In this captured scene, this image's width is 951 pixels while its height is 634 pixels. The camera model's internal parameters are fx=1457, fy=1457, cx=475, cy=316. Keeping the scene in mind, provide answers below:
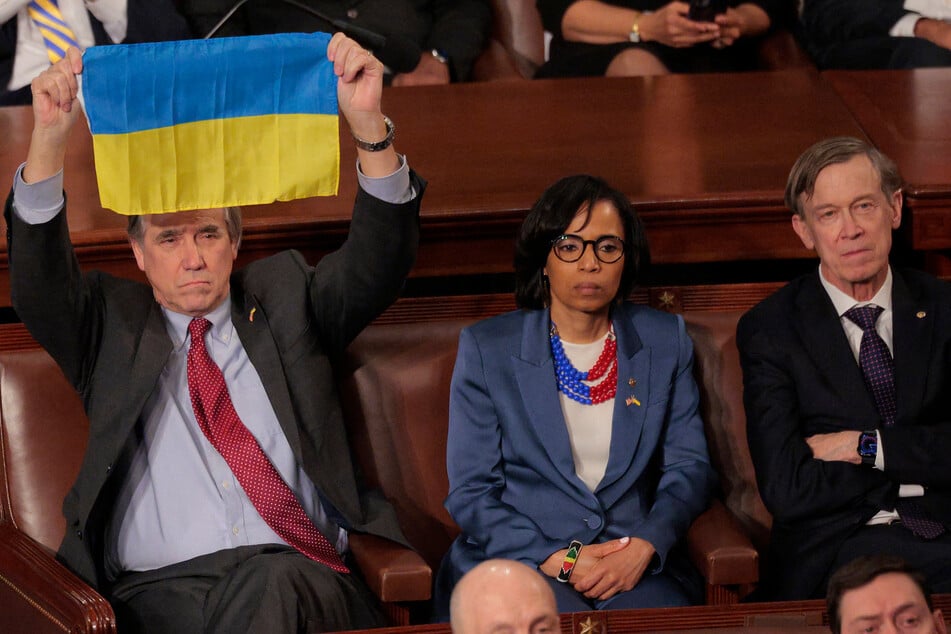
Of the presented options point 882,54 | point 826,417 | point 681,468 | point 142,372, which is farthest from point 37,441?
point 882,54

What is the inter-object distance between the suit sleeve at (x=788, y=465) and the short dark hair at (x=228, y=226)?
90cm

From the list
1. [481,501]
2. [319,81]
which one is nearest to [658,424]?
[481,501]

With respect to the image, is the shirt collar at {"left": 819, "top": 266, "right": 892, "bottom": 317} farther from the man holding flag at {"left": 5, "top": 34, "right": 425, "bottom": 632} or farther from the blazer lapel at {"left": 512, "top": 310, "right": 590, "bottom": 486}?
the man holding flag at {"left": 5, "top": 34, "right": 425, "bottom": 632}

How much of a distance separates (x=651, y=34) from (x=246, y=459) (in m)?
1.95

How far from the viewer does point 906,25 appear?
151 inches

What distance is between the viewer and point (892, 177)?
250 cm

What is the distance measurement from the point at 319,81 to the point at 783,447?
38.0 inches

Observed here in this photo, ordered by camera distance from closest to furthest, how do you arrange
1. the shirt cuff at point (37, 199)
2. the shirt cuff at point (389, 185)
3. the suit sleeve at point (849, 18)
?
the shirt cuff at point (37, 199), the shirt cuff at point (389, 185), the suit sleeve at point (849, 18)

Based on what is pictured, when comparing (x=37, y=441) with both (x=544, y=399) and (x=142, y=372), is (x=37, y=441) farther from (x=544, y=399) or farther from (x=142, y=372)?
(x=544, y=399)

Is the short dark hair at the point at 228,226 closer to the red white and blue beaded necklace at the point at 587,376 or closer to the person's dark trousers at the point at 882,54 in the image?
the red white and blue beaded necklace at the point at 587,376

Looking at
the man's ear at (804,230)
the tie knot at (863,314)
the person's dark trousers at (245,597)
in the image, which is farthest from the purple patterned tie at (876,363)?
the person's dark trousers at (245,597)

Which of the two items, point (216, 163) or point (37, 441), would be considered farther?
point (37, 441)

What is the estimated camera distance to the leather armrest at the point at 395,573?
222cm

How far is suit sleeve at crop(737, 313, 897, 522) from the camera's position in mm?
2391
